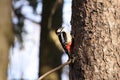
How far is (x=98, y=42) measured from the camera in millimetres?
2305

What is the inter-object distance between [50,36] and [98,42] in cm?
391

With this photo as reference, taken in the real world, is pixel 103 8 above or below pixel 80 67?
above

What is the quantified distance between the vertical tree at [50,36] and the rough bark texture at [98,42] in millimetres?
3535

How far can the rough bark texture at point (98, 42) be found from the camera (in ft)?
7.48

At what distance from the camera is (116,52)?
2.29 metres

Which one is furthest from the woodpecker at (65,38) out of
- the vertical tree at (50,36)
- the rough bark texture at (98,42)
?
the vertical tree at (50,36)

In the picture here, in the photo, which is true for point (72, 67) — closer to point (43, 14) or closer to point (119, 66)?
point (119, 66)

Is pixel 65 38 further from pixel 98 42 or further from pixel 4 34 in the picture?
pixel 4 34

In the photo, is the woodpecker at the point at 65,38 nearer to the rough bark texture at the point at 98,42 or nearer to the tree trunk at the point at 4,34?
the rough bark texture at the point at 98,42

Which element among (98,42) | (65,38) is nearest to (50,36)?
(65,38)

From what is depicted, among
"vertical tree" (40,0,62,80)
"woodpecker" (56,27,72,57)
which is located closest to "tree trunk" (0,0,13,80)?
"vertical tree" (40,0,62,80)

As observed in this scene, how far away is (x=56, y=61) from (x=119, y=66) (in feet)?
12.6

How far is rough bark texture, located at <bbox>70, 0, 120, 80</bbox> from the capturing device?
7.48ft

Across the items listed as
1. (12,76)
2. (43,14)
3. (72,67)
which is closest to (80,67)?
(72,67)
